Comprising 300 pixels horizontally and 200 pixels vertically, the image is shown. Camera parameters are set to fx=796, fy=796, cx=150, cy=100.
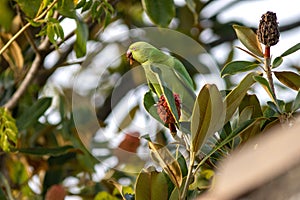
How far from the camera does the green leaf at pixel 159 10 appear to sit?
135 cm

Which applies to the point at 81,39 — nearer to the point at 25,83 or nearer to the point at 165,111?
the point at 25,83

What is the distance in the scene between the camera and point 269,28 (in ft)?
2.51

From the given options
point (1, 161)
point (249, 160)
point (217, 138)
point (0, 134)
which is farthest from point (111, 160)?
point (249, 160)

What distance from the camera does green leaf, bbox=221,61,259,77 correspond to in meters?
0.83

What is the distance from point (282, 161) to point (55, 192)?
82 centimetres

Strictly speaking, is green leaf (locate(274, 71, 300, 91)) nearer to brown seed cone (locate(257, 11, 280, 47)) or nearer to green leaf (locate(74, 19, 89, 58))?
brown seed cone (locate(257, 11, 280, 47))

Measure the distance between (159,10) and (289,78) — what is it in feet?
1.86

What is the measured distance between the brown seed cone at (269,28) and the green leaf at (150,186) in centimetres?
17

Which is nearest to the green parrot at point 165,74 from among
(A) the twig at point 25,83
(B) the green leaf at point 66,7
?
(B) the green leaf at point 66,7

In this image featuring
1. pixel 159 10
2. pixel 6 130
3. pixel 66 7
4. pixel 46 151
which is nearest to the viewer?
pixel 66 7

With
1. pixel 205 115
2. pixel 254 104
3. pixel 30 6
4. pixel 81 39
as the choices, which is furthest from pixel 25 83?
pixel 205 115

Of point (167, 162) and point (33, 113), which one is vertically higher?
point (167, 162)

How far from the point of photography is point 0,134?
1269 mm

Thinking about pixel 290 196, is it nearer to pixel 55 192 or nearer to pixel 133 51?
pixel 133 51
